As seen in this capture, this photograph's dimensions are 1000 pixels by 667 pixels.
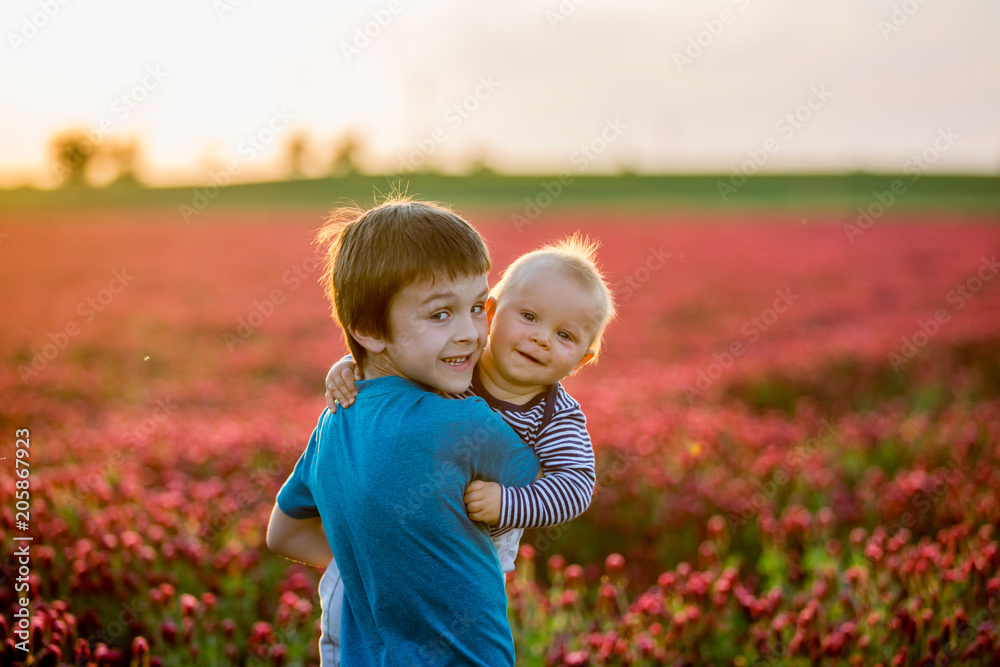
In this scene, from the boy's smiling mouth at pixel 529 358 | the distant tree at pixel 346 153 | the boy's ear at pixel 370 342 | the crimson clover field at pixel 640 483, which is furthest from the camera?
the distant tree at pixel 346 153

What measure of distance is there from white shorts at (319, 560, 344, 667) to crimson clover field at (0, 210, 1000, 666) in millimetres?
644

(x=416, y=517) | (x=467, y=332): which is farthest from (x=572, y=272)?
(x=416, y=517)

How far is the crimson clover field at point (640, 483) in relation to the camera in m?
3.28

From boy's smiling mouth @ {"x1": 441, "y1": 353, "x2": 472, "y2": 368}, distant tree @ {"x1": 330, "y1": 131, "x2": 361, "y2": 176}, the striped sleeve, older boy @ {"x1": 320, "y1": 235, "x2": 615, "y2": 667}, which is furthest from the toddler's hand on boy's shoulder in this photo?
distant tree @ {"x1": 330, "y1": 131, "x2": 361, "y2": 176}

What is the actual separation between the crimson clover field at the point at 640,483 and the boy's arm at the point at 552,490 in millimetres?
219

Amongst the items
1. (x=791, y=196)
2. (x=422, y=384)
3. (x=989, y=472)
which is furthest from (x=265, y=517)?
(x=791, y=196)

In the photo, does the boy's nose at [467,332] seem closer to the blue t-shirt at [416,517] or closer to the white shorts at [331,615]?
the blue t-shirt at [416,517]

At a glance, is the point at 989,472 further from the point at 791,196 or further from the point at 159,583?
the point at 791,196

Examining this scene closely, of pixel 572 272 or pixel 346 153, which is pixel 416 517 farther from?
pixel 346 153

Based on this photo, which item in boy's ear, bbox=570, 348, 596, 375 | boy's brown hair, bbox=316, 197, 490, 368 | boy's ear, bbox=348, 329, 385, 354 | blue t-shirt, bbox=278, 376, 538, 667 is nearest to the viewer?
blue t-shirt, bbox=278, 376, 538, 667

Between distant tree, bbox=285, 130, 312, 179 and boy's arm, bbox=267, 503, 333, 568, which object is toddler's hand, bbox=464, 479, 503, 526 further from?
distant tree, bbox=285, 130, 312, 179

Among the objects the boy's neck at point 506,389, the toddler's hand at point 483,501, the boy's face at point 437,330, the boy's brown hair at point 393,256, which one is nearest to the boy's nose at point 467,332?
the boy's face at point 437,330

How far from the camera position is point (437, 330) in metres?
1.91

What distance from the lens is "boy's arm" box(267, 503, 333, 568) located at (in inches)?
88.4
